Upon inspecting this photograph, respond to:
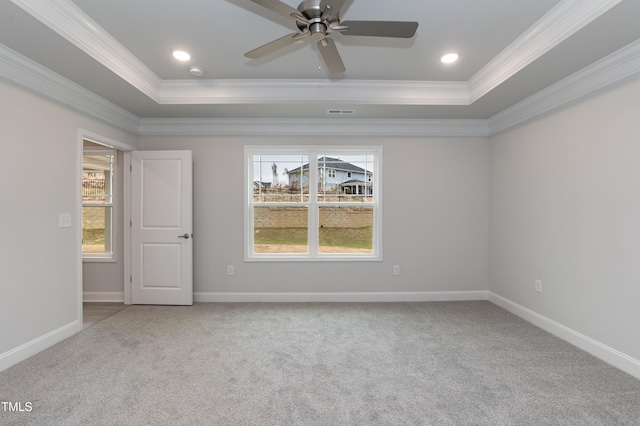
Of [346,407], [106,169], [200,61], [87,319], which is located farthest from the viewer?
[106,169]

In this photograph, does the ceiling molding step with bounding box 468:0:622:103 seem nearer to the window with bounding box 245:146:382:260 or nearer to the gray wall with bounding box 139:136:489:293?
the gray wall with bounding box 139:136:489:293

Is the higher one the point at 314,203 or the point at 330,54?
the point at 330,54

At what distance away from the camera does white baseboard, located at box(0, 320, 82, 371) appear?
96.6 inches

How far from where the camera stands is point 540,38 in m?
2.41

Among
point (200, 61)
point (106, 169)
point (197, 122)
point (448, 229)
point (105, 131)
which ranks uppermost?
point (200, 61)

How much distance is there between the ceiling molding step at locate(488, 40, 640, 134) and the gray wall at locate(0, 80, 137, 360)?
480cm

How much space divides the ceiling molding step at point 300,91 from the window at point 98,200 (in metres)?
1.68

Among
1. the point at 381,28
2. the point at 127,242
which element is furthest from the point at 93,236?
the point at 381,28

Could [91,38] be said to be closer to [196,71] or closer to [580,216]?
[196,71]

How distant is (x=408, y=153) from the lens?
4.26m

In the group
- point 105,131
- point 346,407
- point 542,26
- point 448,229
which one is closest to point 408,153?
point 448,229

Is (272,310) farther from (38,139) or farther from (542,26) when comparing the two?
(542,26)

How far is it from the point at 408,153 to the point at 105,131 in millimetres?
3785

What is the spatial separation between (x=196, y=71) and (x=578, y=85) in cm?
364
